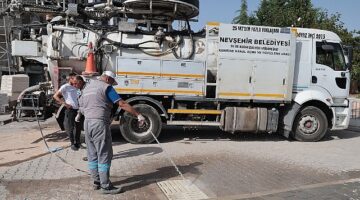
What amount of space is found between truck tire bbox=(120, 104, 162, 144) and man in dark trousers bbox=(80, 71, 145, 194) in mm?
3914

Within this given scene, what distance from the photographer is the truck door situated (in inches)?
421

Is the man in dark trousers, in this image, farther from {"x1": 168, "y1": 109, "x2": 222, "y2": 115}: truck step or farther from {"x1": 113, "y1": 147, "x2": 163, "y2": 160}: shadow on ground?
{"x1": 168, "y1": 109, "x2": 222, "y2": 115}: truck step

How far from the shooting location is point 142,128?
387 inches

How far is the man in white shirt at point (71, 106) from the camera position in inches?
345

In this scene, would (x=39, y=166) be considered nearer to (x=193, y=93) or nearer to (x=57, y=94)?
(x=57, y=94)

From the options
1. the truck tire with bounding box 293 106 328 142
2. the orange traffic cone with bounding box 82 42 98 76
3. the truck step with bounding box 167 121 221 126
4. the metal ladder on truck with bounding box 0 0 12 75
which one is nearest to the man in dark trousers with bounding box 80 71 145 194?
the orange traffic cone with bounding box 82 42 98 76

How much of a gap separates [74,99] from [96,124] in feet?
11.2

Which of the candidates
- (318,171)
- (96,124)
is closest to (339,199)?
(318,171)

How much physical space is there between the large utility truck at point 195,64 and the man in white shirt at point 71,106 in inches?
34.2

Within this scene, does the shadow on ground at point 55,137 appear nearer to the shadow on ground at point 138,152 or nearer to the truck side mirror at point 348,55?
the shadow on ground at point 138,152

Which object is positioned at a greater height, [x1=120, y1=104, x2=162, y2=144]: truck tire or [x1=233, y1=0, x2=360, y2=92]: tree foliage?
[x1=233, y1=0, x2=360, y2=92]: tree foliage

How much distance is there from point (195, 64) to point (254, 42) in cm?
159

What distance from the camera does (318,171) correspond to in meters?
7.47

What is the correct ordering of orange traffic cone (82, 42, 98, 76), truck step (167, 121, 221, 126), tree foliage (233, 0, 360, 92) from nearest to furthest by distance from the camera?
1. orange traffic cone (82, 42, 98, 76)
2. truck step (167, 121, 221, 126)
3. tree foliage (233, 0, 360, 92)
